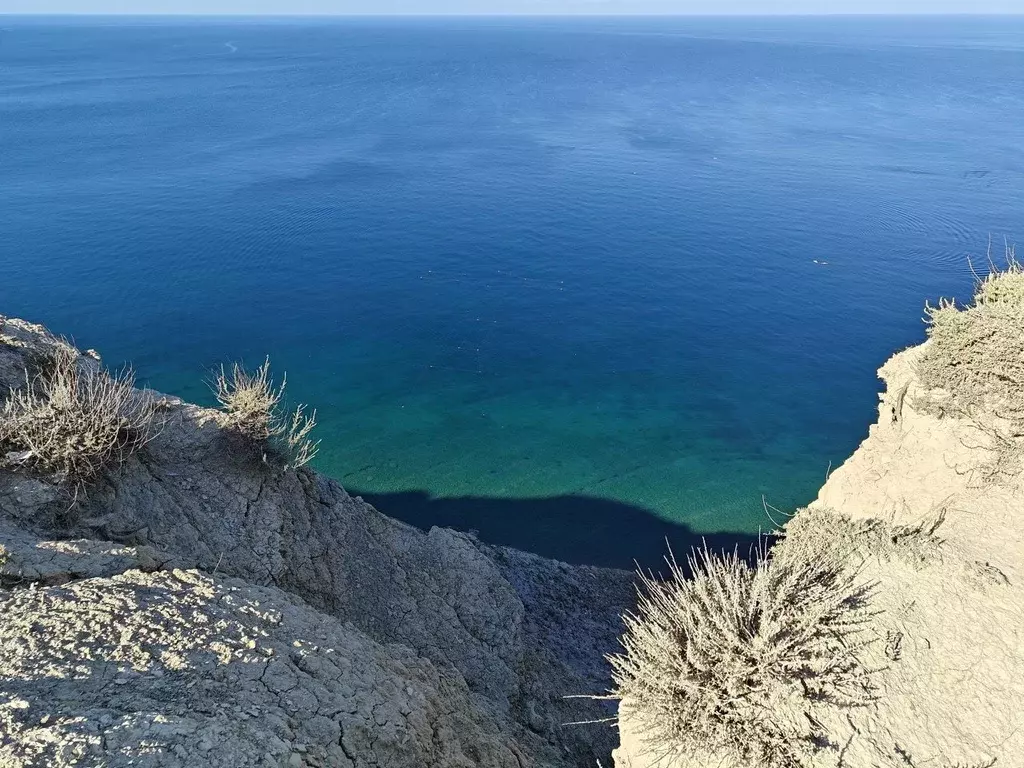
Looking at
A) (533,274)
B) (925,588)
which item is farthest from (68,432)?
(533,274)

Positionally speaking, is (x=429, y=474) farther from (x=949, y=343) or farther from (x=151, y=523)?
(x=949, y=343)

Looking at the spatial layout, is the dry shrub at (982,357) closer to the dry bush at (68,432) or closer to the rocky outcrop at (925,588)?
the rocky outcrop at (925,588)

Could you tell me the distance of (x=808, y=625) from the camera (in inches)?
336

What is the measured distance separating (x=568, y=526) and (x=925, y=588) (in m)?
11.7

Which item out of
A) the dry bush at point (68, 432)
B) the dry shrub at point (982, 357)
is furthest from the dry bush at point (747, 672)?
the dry bush at point (68, 432)

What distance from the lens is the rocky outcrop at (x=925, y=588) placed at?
799cm

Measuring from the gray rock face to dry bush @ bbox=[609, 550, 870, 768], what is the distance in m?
2.64

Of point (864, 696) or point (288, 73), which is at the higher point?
point (288, 73)

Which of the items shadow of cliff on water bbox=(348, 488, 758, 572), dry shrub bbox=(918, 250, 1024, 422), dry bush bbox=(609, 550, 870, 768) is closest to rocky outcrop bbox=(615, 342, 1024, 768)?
dry bush bbox=(609, 550, 870, 768)

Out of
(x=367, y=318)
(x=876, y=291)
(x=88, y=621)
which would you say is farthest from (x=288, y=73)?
(x=88, y=621)

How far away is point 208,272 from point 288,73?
10530 centimetres

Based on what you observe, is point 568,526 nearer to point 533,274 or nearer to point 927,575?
point 927,575

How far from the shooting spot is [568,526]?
20.8 metres

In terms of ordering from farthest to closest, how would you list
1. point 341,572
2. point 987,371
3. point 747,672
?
point 987,371 → point 341,572 → point 747,672
